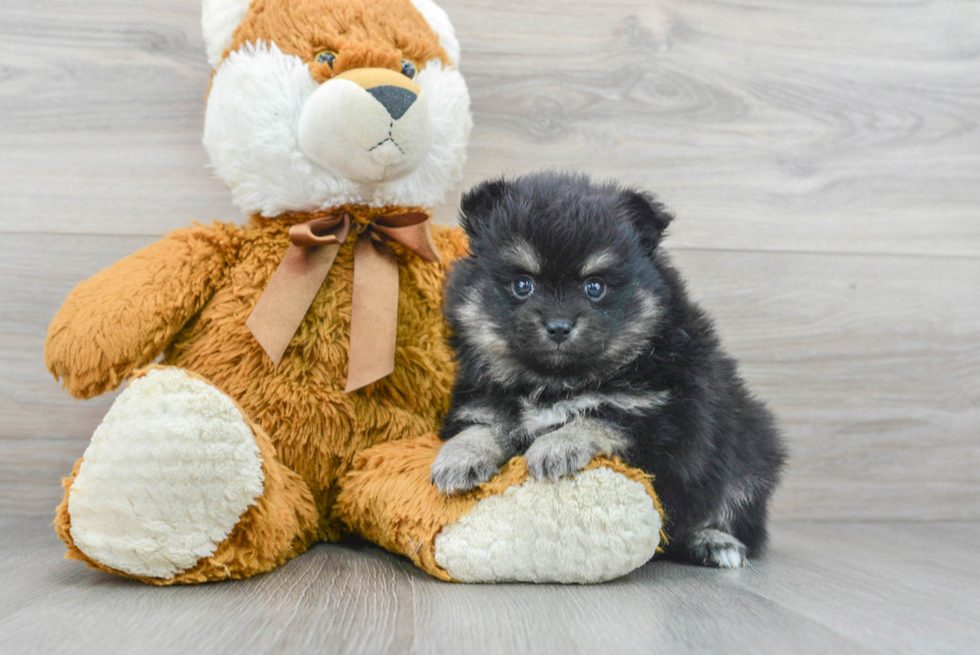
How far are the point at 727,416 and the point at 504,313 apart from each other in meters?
0.49

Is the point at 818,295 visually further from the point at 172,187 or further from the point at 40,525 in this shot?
the point at 40,525

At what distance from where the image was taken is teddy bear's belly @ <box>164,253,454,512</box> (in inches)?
58.6

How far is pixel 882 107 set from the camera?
2.15 metres

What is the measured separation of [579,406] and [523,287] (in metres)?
0.23

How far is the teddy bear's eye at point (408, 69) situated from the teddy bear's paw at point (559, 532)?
2.81 ft

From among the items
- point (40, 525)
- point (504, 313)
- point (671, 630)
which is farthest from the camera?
point (40, 525)

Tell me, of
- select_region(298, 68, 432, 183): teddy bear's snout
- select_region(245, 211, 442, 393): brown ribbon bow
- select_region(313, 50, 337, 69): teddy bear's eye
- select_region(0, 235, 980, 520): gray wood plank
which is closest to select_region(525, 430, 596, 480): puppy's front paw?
select_region(245, 211, 442, 393): brown ribbon bow

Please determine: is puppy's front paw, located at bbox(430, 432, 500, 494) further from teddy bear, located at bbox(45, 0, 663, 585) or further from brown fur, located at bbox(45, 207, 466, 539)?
brown fur, located at bbox(45, 207, 466, 539)

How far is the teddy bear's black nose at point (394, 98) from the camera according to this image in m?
1.43

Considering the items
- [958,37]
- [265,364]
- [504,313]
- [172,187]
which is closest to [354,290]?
[265,364]

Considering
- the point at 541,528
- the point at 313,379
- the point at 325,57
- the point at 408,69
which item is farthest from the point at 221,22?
the point at 541,528

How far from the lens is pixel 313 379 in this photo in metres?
1.51

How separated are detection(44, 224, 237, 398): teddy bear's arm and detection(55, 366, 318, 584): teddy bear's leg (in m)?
0.21

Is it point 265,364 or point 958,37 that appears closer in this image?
point 265,364
